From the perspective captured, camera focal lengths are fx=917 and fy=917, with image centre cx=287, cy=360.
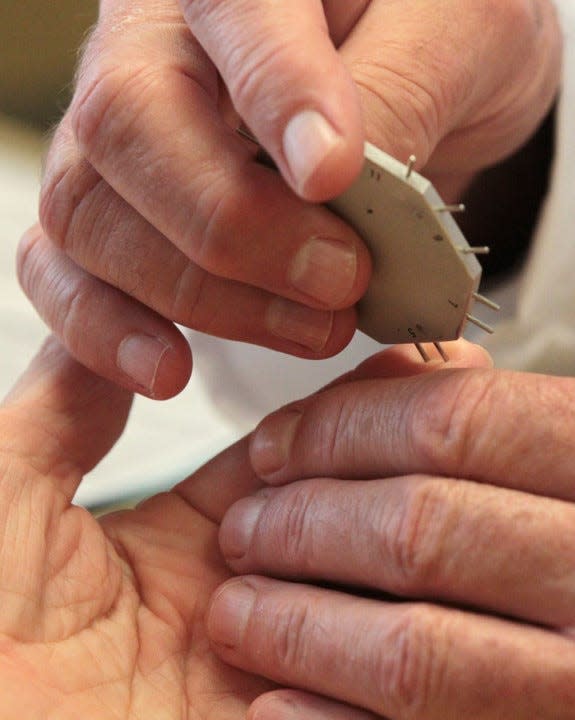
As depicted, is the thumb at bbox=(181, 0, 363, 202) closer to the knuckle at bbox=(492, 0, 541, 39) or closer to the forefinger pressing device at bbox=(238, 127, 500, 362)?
the forefinger pressing device at bbox=(238, 127, 500, 362)

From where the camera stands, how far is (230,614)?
23.1 inches

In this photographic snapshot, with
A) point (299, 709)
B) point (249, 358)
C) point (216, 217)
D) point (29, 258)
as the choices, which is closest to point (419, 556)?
point (299, 709)

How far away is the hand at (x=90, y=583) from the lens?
0.55 metres

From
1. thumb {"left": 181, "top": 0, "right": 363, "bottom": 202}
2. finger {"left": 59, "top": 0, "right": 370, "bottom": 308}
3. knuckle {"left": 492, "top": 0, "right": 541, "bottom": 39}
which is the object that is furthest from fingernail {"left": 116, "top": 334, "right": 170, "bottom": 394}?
knuckle {"left": 492, "top": 0, "right": 541, "bottom": 39}

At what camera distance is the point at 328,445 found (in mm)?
599

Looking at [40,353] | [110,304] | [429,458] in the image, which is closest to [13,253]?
[40,353]

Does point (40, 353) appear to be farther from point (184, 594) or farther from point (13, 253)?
point (13, 253)

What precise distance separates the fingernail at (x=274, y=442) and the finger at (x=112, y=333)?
74 millimetres

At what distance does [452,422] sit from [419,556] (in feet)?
0.26

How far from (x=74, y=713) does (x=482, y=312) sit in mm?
→ 644

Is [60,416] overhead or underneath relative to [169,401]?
overhead

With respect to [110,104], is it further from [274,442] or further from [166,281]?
[274,442]

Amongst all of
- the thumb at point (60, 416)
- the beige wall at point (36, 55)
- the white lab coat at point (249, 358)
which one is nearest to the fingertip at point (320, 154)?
the thumb at point (60, 416)

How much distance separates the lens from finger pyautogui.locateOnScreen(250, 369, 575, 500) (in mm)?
524
